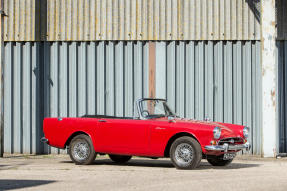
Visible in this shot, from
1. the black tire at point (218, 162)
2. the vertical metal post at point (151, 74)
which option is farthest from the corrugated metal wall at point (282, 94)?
the black tire at point (218, 162)

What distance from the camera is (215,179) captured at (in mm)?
9047

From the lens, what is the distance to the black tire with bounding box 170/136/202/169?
10445mm

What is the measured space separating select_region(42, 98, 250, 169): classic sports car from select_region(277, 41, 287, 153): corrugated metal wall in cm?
471

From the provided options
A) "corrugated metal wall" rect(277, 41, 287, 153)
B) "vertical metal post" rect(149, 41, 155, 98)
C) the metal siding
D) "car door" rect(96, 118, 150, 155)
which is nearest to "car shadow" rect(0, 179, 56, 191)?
"car door" rect(96, 118, 150, 155)

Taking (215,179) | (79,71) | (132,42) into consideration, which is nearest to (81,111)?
(79,71)

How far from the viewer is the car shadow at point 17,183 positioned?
8070 mm

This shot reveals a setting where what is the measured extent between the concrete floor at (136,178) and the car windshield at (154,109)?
43.9 inches

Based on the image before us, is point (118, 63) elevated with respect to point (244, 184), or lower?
elevated

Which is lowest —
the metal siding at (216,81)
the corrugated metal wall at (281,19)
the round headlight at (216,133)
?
the round headlight at (216,133)

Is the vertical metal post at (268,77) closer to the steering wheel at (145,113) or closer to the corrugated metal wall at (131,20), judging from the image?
the corrugated metal wall at (131,20)

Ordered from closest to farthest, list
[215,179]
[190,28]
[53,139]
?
[215,179], [53,139], [190,28]

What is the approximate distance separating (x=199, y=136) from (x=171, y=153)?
25.1 inches

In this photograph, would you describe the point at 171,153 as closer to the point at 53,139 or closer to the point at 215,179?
the point at 215,179

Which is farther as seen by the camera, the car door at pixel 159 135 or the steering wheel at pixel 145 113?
the steering wheel at pixel 145 113
